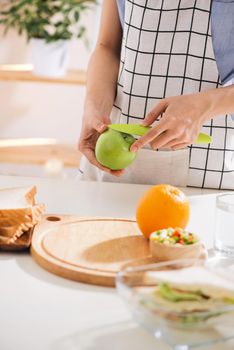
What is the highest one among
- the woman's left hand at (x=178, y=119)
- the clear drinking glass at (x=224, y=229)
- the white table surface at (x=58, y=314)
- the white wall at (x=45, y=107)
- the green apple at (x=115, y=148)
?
the woman's left hand at (x=178, y=119)

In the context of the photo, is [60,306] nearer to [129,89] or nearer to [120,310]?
[120,310]

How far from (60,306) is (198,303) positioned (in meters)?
0.21

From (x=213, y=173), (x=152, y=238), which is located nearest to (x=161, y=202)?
(x=152, y=238)

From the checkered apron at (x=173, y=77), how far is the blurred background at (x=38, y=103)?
5.72 feet

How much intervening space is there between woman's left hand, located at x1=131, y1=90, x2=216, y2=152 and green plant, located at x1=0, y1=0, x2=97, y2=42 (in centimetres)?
193

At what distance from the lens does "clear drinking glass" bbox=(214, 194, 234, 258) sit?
1.24 meters

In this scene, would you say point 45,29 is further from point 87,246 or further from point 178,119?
point 87,246

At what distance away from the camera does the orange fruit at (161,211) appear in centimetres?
123

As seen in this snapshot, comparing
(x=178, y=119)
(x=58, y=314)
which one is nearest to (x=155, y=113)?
(x=178, y=119)

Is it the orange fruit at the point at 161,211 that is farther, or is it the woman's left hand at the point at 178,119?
the woman's left hand at the point at 178,119

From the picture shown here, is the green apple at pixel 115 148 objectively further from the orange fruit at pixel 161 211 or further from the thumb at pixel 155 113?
the orange fruit at pixel 161 211

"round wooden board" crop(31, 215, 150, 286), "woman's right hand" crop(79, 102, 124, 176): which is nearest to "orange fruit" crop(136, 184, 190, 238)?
"round wooden board" crop(31, 215, 150, 286)

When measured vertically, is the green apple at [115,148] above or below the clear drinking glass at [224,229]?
above

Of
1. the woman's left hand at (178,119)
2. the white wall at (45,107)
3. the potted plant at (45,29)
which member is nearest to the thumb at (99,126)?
the woman's left hand at (178,119)
